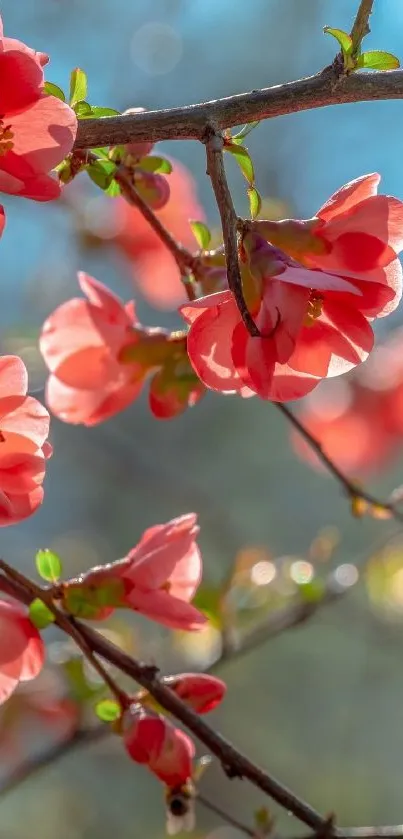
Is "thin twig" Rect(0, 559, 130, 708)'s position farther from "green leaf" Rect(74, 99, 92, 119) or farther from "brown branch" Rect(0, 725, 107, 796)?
"brown branch" Rect(0, 725, 107, 796)

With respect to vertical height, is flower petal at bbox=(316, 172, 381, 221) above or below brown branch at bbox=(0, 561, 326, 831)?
above

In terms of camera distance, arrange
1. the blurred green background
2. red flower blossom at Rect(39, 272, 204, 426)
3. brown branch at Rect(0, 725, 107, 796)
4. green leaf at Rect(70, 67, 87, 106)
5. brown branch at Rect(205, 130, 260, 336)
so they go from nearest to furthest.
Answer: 1. brown branch at Rect(205, 130, 260, 336)
2. green leaf at Rect(70, 67, 87, 106)
3. red flower blossom at Rect(39, 272, 204, 426)
4. brown branch at Rect(0, 725, 107, 796)
5. the blurred green background

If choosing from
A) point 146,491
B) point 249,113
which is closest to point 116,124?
point 249,113

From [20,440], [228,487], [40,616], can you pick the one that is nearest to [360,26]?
[20,440]

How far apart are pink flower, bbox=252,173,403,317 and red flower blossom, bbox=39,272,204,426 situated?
231mm

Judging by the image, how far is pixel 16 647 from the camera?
61 centimetres

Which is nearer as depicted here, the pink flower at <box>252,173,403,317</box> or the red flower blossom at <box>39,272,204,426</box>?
the pink flower at <box>252,173,403,317</box>

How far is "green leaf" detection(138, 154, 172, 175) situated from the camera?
701mm

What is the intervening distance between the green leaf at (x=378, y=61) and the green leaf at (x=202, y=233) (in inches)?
7.2

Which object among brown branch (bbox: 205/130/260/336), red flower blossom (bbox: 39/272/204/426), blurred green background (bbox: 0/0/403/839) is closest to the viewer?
brown branch (bbox: 205/130/260/336)

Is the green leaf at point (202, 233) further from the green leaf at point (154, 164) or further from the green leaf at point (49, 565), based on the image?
the green leaf at point (49, 565)

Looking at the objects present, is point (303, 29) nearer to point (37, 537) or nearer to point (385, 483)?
point (385, 483)

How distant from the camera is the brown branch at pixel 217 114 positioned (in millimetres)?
494

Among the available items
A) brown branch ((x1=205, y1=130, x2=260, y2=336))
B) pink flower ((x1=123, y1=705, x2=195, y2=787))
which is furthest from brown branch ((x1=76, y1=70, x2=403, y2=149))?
pink flower ((x1=123, y1=705, x2=195, y2=787))
